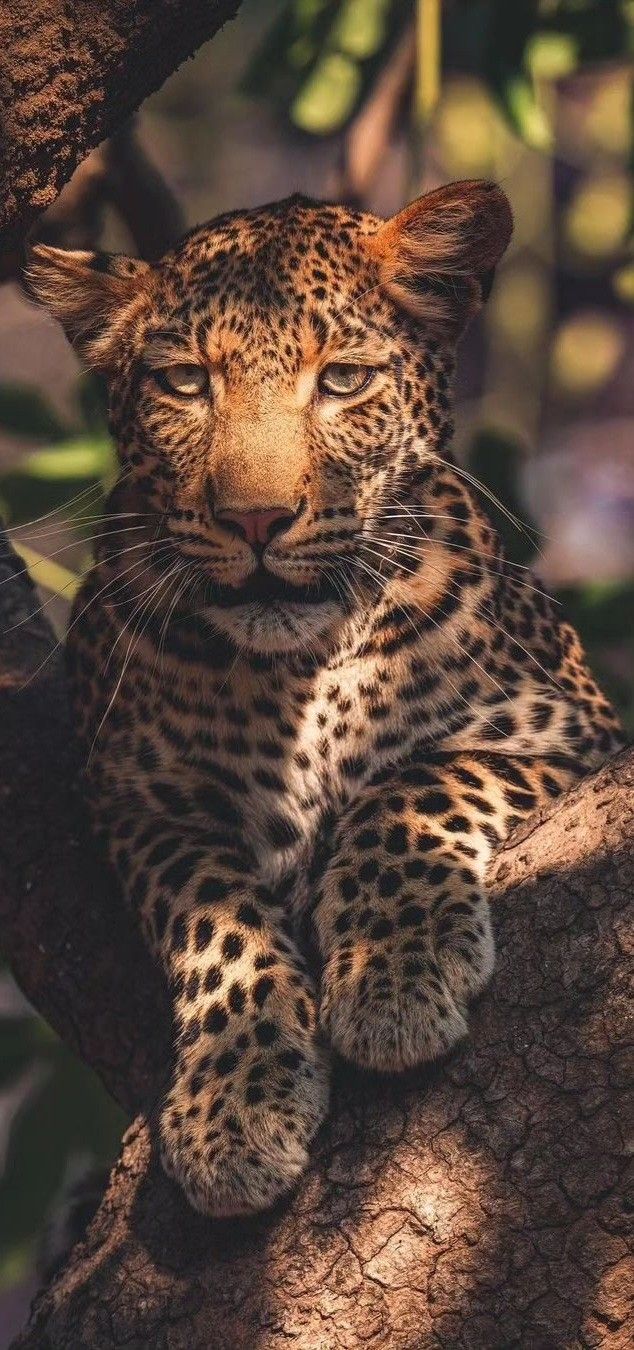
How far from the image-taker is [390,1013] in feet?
11.0

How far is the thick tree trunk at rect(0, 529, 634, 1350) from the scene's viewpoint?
302cm

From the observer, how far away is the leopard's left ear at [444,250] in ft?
13.8

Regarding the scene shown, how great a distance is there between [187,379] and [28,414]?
4.65 ft

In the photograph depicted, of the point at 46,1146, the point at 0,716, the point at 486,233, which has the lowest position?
the point at 46,1146

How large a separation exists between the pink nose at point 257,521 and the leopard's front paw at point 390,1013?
84 cm

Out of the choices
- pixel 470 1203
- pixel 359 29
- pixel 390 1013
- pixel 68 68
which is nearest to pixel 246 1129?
pixel 390 1013

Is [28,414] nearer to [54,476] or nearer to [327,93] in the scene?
[54,476]

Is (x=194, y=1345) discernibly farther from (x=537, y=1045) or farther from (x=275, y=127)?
(x=275, y=127)

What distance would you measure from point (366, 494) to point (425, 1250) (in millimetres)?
1598

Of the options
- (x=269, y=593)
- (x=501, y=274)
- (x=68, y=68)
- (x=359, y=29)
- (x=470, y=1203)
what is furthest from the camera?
(x=501, y=274)

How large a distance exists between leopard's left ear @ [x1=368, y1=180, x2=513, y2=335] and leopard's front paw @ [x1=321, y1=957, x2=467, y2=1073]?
1527 millimetres

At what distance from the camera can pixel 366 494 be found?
13.2 feet

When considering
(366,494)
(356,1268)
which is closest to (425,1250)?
(356,1268)

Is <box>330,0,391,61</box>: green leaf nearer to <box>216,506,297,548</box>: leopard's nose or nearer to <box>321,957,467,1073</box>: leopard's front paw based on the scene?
<box>216,506,297,548</box>: leopard's nose
